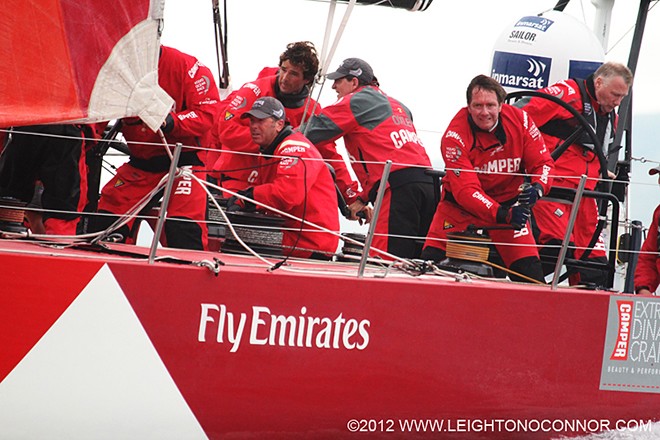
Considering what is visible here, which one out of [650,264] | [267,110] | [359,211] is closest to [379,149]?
[359,211]

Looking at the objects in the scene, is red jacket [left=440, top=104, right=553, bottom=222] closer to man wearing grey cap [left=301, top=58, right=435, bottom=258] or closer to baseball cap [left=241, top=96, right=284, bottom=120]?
man wearing grey cap [left=301, top=58, right=435, bottom=258]

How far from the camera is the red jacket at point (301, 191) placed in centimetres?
448

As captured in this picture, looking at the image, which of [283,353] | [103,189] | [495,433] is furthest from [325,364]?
[103,189]

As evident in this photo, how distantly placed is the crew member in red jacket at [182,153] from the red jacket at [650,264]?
6.86 ft

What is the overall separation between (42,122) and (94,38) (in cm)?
34

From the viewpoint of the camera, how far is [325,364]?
3.97 meters

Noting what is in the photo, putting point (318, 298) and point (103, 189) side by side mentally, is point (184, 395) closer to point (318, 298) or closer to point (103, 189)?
point (318, 298)

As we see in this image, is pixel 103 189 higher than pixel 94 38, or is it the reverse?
pixel 94 38

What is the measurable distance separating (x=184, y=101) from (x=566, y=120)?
6.53ft

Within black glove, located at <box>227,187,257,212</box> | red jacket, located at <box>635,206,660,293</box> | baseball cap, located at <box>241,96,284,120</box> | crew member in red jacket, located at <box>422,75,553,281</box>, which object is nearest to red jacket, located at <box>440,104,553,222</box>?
crew member in red jacket, located at <box>422,75,553,281</box>

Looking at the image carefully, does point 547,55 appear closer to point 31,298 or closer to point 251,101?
point 251,101

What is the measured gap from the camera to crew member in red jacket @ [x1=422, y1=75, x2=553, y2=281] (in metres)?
4.81

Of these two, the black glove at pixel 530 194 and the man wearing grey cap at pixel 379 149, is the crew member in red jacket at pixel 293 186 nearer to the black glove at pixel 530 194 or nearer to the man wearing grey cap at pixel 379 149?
the man wearing grey cap at pixel 379 149

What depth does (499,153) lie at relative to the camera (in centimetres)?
497
